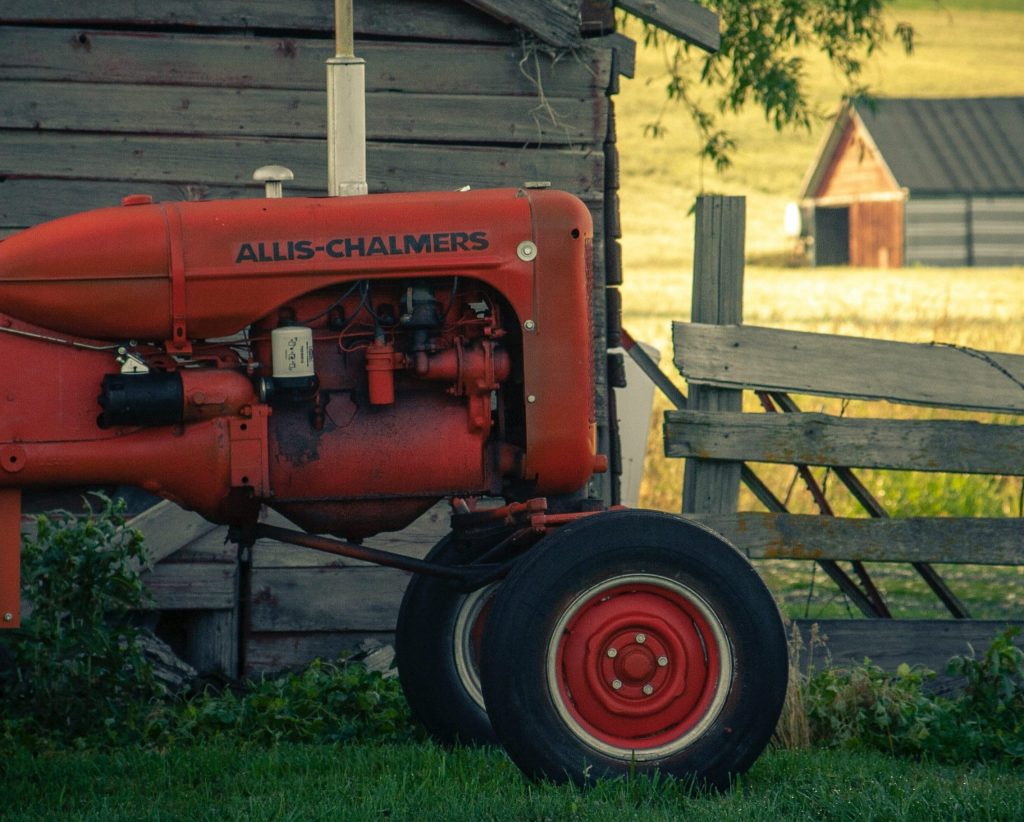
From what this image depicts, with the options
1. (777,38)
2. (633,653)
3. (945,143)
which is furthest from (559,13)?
(945,143)

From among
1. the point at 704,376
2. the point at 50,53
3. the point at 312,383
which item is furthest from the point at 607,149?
the point at 312,383

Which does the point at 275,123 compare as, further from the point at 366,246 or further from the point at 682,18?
the point at 366,246

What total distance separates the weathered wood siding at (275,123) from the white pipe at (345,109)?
5.02 ft

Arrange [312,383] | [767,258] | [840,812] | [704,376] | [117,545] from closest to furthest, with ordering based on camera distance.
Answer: [840,812] → [312,383] → [117,545] → [704,376] → [767,258]

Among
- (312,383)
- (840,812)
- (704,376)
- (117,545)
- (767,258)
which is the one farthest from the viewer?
(767,258)

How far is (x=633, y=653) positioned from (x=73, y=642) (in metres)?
2.31

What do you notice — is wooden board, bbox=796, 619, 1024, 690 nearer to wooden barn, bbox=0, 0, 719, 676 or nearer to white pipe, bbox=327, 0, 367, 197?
wooden barn, bbox=0, 0, 719, 676

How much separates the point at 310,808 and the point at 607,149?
3775 mm

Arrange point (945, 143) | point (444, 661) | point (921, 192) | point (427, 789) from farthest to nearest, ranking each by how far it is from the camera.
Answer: point (945, 143), point (921, 192), point (444, 661), point (427, 789)

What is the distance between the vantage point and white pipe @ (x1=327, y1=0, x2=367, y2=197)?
17.7ft

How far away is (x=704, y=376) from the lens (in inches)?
265

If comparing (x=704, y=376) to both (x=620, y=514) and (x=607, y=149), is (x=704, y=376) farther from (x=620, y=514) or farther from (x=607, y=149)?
(x=620, y=514)

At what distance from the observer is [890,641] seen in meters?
6.79

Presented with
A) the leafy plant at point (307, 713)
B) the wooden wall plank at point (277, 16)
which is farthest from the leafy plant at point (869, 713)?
the wooden wall plank at point (277, 16)
